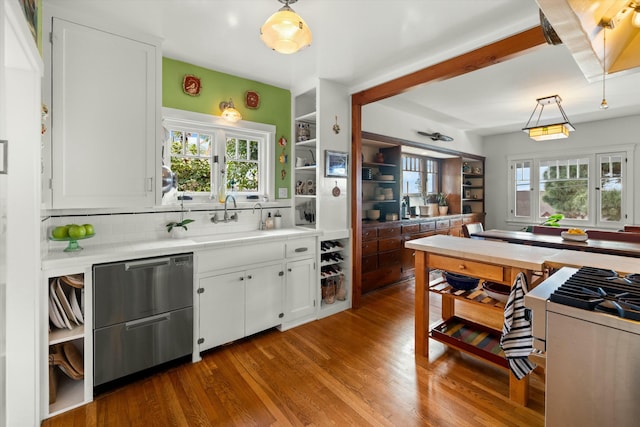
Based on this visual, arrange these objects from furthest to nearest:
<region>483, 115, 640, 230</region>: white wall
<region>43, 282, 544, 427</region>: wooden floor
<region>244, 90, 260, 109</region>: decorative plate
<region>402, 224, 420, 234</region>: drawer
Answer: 1. <region>483, 115, 640, 230</region>: white wall
2. <region>402, 224, 420, 234</region>: drawer
3. <region>244, 90, 260, 109</region>: decorative plate
4. <region>43, 282, 544, 427</region>: wooden floor

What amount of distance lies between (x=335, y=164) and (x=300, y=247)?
3.20 feet

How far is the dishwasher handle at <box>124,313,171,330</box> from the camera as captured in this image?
2076 millimetres

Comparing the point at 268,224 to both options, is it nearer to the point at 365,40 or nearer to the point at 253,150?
the point at 253,150

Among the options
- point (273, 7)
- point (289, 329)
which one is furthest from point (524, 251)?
point (273, 7)

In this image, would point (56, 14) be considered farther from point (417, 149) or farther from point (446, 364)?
point (417, 149)

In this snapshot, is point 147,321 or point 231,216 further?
point 231,216

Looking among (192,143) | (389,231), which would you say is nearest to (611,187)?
(389,231)

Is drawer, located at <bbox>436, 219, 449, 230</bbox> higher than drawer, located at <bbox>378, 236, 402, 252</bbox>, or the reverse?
drawer, located at <bbox>436, 219, 449, 230</bbox>

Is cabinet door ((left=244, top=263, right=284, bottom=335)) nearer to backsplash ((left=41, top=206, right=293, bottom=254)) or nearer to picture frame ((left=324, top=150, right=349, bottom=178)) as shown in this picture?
backsplash ((left=41, top=206, right=293, bottom=254))

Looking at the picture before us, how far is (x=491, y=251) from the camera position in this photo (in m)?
2.08

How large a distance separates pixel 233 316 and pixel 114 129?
66.7 inches

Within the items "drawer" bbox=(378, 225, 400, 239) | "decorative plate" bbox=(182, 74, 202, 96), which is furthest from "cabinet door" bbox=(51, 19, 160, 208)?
"drawer" bbox=(378, 225, 400, 239)

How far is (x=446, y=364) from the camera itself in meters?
2.34

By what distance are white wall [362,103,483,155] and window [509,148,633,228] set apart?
4.58 feet
